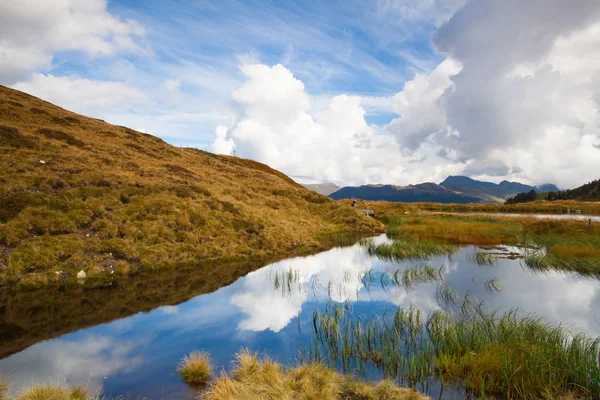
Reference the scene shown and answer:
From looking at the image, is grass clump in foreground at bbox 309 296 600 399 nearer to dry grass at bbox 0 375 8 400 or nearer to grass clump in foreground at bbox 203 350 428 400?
grass clump in foreground at bbox 203 350 428 400

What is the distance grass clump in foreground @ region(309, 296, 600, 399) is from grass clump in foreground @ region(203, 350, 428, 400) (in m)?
1.19

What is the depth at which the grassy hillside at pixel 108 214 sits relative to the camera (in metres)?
23.8

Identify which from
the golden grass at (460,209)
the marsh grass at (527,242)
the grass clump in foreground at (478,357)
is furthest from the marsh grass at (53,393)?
the golden grass at (460,209)

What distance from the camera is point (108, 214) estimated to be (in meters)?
30.3

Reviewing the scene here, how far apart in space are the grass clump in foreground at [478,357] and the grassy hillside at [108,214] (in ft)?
64.9

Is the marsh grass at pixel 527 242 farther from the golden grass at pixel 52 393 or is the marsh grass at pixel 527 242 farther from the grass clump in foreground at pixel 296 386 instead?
the golden grass at pixel 52 393

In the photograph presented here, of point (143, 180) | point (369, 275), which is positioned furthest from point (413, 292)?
point (143, 180)

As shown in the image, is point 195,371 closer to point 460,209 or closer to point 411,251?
point 411,251

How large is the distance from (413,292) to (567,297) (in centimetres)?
832

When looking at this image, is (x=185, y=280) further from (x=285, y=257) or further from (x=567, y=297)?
(x=567, y=297)

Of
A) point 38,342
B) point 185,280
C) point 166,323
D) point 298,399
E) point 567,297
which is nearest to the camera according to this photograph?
point 298,399

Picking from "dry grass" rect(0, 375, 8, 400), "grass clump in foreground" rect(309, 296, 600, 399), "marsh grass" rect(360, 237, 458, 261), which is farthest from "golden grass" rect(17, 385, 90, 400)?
"marsh grass" rect(360, 237, 458, 261)

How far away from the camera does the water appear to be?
1099cm

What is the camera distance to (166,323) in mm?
15805
